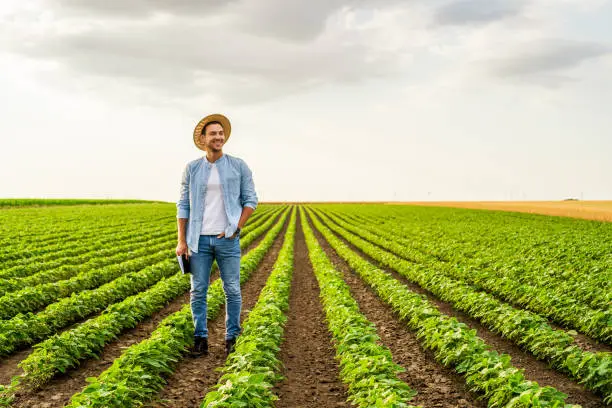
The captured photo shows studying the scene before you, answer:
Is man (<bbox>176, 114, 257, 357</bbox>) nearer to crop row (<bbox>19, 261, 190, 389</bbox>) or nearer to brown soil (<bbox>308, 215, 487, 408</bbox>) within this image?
crop row (<bbox>19, 261, 190, 389</bbox>)

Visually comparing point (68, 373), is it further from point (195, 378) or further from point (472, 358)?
point (472, 358)

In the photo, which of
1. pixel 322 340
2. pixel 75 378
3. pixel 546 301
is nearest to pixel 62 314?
pixel 75 378

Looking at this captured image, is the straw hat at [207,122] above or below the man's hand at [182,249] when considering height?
above

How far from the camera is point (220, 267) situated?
705 centimetres

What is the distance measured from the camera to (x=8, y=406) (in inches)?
233

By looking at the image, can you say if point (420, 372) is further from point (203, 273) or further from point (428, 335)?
point (203, 273)

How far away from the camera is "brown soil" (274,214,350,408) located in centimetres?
644

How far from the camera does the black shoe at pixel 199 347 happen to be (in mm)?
7484

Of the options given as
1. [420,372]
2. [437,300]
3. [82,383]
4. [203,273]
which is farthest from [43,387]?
[437,300]

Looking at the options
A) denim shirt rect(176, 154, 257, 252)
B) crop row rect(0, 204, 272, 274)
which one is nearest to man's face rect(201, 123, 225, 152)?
denim shirt rect(176, 154, 257, 252)

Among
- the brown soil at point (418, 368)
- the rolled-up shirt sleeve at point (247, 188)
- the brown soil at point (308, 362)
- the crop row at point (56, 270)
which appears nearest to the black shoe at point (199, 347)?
the brown soil at point (308, 362)

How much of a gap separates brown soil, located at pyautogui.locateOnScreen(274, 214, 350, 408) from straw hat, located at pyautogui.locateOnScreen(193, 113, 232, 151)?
12.1 ft

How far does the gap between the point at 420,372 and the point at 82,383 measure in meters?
5.00

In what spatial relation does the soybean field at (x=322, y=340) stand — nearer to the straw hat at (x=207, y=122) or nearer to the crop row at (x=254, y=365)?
the crop row at (x=254, y=365)
